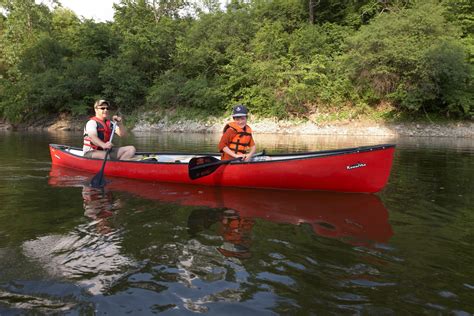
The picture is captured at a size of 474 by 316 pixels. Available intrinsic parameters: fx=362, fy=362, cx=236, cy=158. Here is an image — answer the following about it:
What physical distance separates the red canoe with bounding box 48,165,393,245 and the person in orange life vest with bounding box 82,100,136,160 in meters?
0.75

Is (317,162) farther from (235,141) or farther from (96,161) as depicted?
(96,161)

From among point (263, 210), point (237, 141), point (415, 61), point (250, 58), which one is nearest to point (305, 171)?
point (263, 210)

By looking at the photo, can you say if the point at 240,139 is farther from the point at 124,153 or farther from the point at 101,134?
the point at 101,134

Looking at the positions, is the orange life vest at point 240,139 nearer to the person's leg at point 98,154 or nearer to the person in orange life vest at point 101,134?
the person in orange life vest at point 101,134

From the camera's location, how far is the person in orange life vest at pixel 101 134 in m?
7.47

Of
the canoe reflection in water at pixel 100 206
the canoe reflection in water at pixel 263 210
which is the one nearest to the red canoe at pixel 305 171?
the canoe reflection in water at pixel 263 210

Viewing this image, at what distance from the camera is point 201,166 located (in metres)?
6.77

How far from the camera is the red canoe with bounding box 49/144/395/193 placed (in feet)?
19.4

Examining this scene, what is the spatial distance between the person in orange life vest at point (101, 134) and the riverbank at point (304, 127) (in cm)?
1694

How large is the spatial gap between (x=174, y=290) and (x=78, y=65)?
111ft

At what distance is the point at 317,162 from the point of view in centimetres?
609

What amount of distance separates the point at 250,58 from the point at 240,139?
75.5 feet

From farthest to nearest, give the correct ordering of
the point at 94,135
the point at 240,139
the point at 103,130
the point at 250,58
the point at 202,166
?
1. the point at 250,58
2. the point at 103,130
3. the point at 94,135
4. the point at 240,139
5. the point at 202,166

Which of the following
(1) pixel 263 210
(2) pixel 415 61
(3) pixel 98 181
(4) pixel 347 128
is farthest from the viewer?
(4) pixel 347 128
